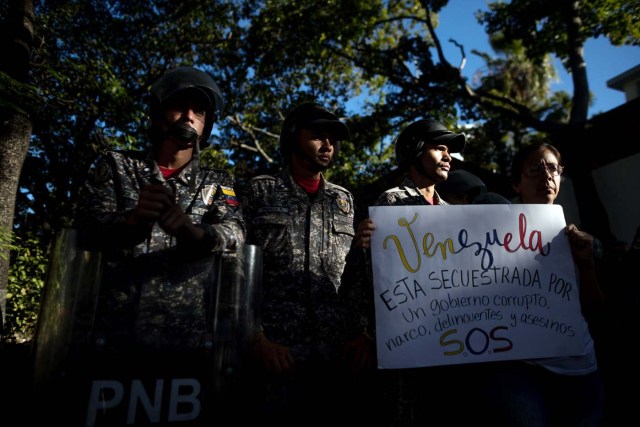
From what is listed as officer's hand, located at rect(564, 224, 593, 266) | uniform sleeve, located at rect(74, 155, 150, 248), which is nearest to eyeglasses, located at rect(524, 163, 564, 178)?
officer's hand, located at rect(564, 224, 593, 266)

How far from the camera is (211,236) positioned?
141 cm

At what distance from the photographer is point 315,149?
277 centimetres

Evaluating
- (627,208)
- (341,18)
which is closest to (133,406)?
(341,18)

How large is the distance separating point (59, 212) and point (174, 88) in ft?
43.8

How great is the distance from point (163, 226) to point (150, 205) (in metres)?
0.08

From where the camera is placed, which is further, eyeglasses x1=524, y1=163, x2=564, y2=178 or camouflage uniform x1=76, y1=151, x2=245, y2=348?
eyeglasses x1=524, y1=163, x2=564, y2=178

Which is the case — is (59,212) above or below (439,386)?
above

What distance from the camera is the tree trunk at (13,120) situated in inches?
214

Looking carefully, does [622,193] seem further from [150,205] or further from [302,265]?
[150,205]

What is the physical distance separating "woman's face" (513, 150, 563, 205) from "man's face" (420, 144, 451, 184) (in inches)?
19.2

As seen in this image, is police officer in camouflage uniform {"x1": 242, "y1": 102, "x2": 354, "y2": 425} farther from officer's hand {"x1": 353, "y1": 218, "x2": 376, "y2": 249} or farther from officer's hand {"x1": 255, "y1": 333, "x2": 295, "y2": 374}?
officer's hand {"x1": 353, "y1": 218, "x2": 376, "y2": 249}

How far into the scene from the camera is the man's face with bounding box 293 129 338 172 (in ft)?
9.11

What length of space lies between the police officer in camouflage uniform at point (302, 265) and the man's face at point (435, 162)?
21.3 inches

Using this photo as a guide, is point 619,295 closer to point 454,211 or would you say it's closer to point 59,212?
point 454,211
